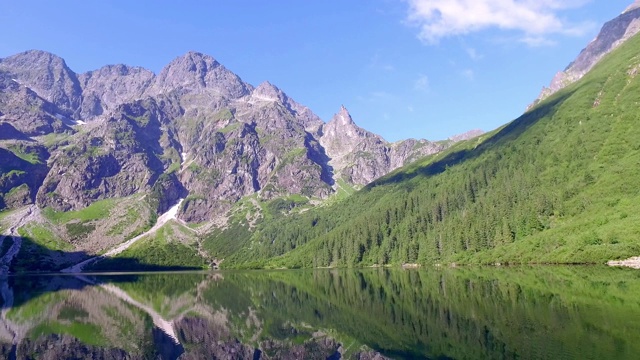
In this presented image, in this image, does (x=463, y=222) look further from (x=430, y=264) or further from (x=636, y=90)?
(x=636, y=90)

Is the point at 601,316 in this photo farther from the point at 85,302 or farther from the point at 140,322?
the point at 85,302

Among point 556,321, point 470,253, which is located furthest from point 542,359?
point 470,253

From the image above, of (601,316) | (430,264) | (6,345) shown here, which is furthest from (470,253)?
(6,345)

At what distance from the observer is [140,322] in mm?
61812

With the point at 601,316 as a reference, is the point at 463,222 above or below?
above

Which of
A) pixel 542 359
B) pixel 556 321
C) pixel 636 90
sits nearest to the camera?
pixel 542 359

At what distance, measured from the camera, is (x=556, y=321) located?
40.2m

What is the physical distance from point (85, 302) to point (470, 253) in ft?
448

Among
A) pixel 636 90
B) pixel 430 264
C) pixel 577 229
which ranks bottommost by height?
pixel 430 264

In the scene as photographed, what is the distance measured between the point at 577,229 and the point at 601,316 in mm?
100063

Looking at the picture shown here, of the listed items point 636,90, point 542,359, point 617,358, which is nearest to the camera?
point 617,358

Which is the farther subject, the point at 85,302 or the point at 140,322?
the point at 85,302

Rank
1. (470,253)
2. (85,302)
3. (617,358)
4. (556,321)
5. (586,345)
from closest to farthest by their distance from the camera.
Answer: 1. (617,358)
2. (586,345)
3. (556,321)
4. (85,302)
5. (470,253)

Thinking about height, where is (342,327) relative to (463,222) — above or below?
below
